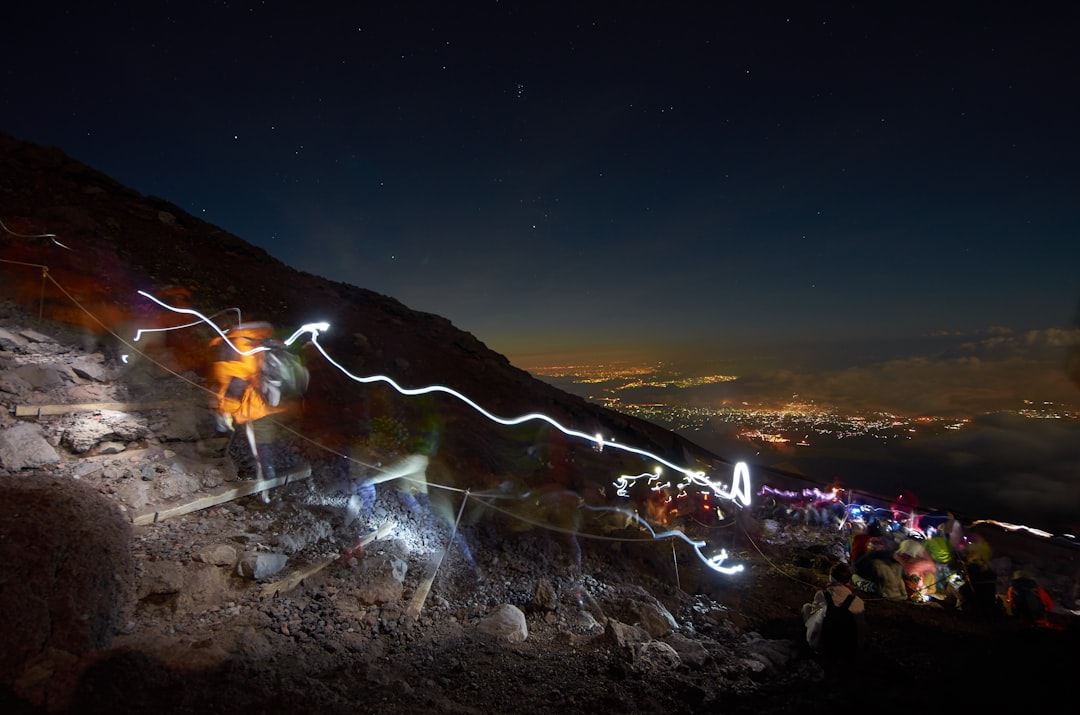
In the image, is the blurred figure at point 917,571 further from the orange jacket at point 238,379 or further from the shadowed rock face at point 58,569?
the orange jacket at point 238,379

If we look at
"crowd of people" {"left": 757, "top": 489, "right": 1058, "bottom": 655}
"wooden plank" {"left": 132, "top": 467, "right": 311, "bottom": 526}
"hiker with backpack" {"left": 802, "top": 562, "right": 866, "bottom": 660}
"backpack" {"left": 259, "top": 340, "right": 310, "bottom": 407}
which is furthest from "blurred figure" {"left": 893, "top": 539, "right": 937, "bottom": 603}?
"backpack" {"left": 259, "top": 340, "right": 310, "bottom": 407}

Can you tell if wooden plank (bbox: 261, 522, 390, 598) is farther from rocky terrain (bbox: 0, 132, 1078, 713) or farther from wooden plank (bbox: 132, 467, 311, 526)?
wooden plank (bbox: 132, 467, 311, 526)

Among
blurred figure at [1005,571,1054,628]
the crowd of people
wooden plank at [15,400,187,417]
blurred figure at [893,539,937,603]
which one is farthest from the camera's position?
blurred figure at [893,539,937,603]

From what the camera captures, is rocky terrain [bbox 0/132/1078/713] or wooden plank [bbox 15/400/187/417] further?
wooden plank [bbox 15/400/187/417]

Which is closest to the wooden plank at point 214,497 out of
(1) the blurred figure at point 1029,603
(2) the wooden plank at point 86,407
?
(2) the wooden plank at point 86,407

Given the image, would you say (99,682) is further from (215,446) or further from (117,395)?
(117,395)
